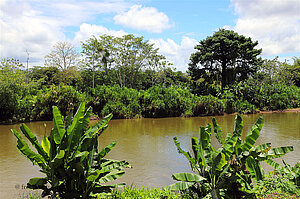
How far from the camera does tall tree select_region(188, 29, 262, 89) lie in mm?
24156

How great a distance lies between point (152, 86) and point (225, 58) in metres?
8.55

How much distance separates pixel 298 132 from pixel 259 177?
9.78 metres

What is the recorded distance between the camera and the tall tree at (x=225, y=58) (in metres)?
24.2

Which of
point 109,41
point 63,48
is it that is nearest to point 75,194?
point 63,48

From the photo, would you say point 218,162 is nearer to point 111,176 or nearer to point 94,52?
point 111,176

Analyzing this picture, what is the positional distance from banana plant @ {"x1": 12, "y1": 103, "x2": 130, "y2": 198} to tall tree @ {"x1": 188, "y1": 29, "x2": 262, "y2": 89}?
2155cm

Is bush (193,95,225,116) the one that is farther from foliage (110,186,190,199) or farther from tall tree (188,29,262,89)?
foliage (110,186,190,199)

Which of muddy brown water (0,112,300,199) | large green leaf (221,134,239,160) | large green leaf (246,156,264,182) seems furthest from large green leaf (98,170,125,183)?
large green leaf (246,156,264,182)

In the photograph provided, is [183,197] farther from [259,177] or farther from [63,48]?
[63,48]

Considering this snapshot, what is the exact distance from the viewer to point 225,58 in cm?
2498

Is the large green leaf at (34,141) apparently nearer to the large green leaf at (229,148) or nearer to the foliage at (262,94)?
the large green leaf at (229,148)

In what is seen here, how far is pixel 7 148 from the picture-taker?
9.07m

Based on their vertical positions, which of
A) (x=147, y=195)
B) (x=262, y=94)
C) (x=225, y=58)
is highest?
(x=225, y=58)

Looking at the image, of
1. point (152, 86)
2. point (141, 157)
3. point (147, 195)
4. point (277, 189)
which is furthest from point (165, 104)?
point (277, 189)
